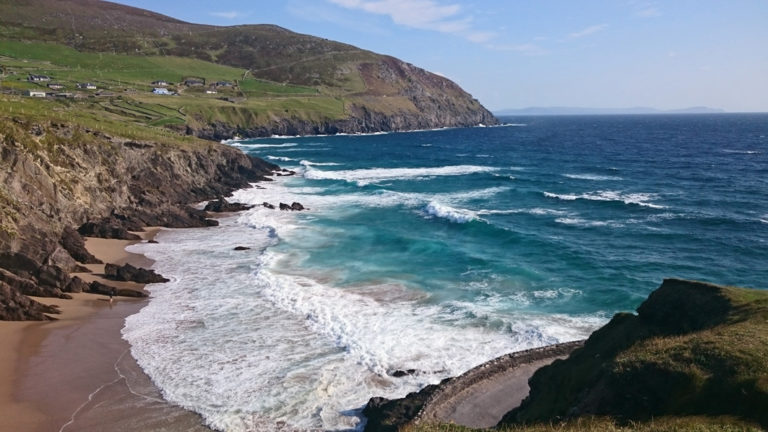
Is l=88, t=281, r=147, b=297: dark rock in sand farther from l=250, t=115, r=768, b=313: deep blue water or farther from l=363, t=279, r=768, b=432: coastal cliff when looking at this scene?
l=363, t=279, r=768, b=432: coastal cliff

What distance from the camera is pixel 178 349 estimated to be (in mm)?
25281

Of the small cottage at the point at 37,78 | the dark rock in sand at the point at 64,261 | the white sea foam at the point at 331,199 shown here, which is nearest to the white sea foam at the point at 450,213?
the white sea foam at the point at 331,199

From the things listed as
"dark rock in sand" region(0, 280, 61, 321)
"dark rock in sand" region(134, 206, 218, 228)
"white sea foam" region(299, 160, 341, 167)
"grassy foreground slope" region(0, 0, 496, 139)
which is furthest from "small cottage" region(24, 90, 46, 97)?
"dark rock in sand" region(0, 280, 61, 321)

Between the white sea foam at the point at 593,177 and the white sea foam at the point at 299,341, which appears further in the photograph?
the white sea foam at the point at 593,177

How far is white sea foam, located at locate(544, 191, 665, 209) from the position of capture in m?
57.7

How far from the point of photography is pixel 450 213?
2106 inches

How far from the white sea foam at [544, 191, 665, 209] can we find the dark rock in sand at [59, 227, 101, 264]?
45879mm

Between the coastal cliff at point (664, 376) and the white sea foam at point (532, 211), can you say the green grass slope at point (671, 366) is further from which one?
the white sea foam at point (532, 211)

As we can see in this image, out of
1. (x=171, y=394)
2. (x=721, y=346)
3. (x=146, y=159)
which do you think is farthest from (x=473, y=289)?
(x=146, y=159)

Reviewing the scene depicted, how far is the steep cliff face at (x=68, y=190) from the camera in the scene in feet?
102

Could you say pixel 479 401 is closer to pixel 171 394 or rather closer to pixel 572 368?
pixel 572 368

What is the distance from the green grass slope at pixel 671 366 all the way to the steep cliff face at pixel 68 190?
26039 millimetres

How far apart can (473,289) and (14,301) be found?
24.5 meters

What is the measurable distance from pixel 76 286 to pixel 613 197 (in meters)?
51.6
